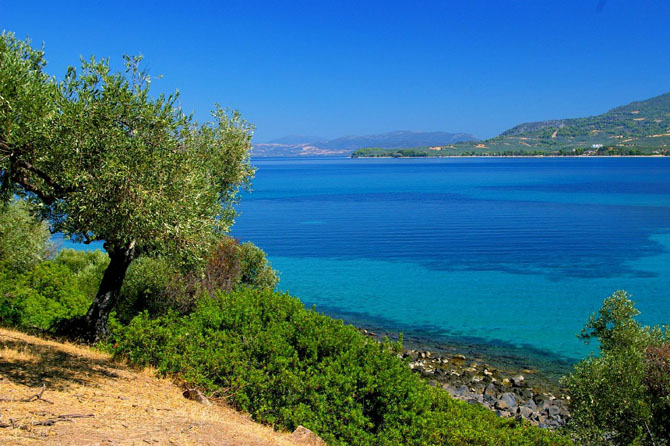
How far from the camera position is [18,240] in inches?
1121

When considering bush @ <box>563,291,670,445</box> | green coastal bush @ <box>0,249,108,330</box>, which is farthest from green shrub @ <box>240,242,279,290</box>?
bush @ <box>563,291,670,445</box>

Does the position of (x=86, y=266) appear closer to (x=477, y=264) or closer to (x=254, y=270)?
(x=254, y=270)

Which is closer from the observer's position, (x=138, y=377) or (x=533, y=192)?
(x=138, y=377)

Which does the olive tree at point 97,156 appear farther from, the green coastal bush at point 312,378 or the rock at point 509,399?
the rock at point 509,399

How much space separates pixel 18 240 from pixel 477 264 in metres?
39.7

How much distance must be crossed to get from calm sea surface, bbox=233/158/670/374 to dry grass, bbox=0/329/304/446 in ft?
70.5

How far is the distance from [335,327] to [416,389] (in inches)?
134

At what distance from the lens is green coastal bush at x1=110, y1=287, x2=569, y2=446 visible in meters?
14.3

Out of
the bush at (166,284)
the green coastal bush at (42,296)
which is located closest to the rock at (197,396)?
the green coastal bush at (42,296)

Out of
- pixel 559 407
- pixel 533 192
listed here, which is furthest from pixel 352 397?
pixel 533 192

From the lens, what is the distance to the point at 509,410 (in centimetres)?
2259

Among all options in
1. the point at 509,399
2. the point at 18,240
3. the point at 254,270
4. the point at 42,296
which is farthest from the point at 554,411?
the point at 18,240

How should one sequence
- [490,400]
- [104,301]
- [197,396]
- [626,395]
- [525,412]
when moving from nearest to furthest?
[197,396], [626,395], [104,301], [525,412], [490,400]

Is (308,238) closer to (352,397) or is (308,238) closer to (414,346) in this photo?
(414,346)
